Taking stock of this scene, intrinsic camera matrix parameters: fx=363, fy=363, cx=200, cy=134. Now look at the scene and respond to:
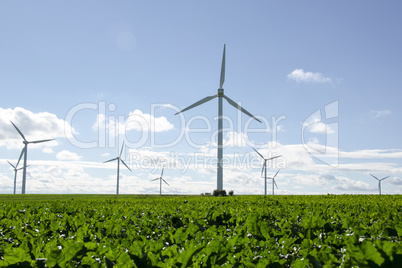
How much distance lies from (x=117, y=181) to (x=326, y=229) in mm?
74323

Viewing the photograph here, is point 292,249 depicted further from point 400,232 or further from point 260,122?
point 260,122

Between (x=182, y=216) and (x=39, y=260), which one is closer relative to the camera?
(x=39, y=260)

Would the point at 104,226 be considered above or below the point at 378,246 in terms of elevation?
below

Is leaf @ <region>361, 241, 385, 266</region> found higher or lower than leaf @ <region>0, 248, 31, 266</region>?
higher

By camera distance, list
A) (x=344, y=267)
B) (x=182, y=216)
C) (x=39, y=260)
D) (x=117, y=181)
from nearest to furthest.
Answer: (x=344, y=267) → (x=39, y=260) → (x=182, y=216) → (x=117, y=181)

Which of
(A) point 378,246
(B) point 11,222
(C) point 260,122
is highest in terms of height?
(C) point 260,122

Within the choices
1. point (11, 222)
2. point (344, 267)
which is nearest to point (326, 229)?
point (344, 267)

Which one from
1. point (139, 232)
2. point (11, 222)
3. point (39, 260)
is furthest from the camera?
point (11, 222)

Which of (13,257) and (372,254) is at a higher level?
(372,254)

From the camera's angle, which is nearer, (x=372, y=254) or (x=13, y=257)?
(x=372, y=254)

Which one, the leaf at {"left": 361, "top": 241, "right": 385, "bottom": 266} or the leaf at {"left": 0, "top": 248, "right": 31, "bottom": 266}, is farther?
the leaf at {"left": 0, "top": 248, "right": 31, "bottom": 266}

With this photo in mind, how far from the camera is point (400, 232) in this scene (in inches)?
200

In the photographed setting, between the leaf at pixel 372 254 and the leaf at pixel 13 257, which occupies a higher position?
the leaf at pixel 372 254

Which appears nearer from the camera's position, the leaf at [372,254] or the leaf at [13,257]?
the leaf at [372,254]
